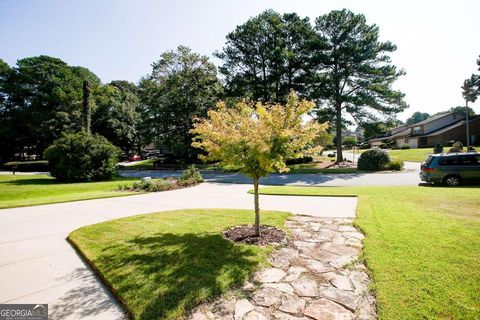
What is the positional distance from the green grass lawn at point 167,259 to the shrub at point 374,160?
19184 millimetres

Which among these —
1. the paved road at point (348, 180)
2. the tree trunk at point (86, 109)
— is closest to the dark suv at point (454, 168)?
the paved road at point (348, 180)

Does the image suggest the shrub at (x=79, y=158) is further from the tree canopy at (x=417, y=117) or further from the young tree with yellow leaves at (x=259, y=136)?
the tree canopy at (x=417, y=117)

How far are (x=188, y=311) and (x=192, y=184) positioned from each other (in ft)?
47.0

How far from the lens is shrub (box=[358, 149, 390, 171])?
23.3 metres

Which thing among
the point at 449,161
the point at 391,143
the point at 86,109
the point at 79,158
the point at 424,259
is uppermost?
the point at 86,109

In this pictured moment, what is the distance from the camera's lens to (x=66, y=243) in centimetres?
598

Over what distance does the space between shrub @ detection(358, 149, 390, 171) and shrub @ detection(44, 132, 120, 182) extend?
74.4ft

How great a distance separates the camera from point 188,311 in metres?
3.27

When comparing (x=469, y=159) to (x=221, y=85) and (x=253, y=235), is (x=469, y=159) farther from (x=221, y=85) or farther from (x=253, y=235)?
(x=221, y=85)

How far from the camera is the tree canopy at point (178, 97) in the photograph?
35875 millimetres

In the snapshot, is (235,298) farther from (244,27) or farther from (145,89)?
(145,89)

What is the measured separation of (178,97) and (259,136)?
108ft

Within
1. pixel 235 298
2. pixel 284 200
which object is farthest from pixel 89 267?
pixel 284 200

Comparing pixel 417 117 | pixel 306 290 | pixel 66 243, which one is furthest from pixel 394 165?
pixel 417 117
